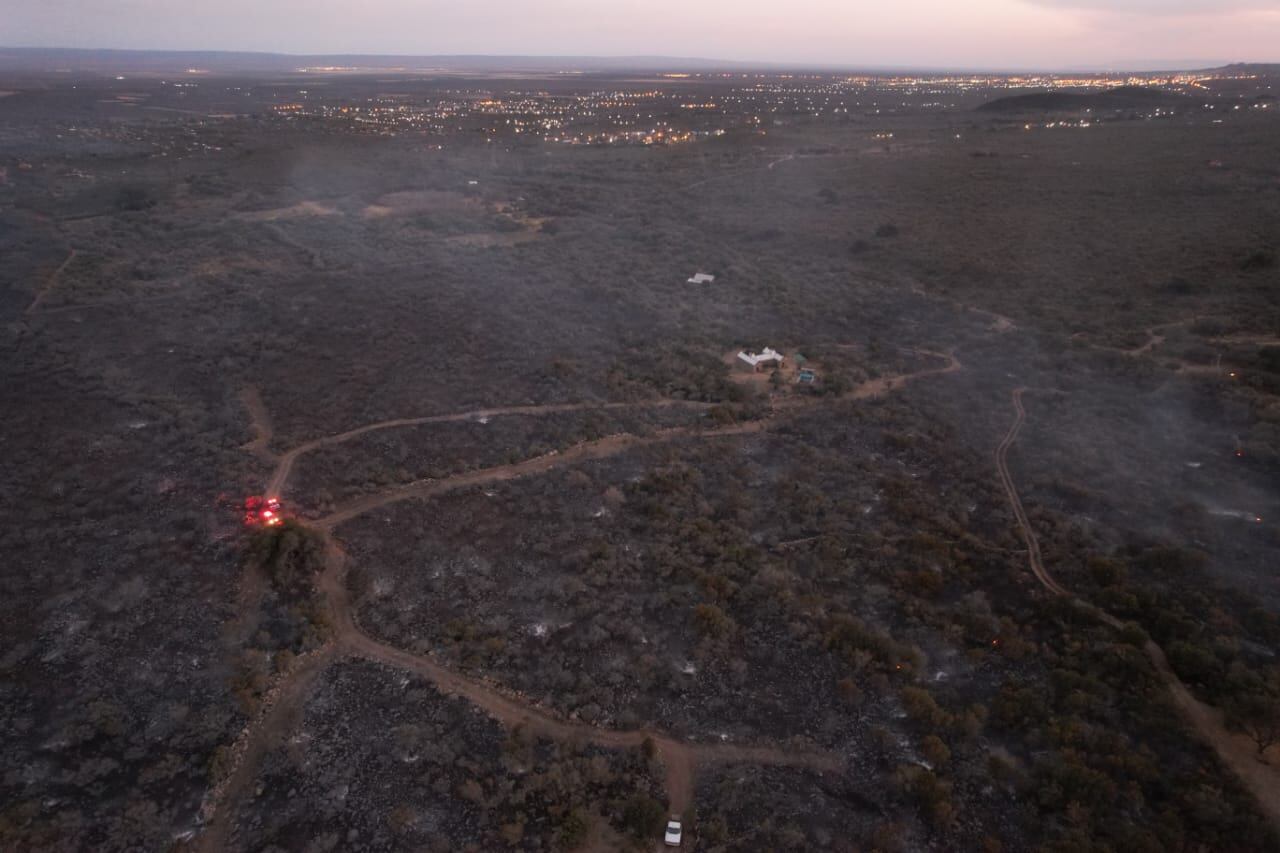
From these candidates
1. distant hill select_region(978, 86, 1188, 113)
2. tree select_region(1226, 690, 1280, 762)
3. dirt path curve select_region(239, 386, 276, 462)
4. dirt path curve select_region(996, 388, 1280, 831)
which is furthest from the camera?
distant hill select_region(978, 86, 1188, 113)

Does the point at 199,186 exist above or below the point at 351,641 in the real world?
above

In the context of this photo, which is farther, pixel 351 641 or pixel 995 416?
pixel 995 416

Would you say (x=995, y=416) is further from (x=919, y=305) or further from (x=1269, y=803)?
(x=1269, y=803)

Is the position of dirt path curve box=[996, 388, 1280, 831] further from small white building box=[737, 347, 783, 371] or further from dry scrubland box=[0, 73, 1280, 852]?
small white building box=[737, 347, 783, 371]

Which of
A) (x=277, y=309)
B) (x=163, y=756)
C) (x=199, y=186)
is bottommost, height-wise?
(x=163, y=756)

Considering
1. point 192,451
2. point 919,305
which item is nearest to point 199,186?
point 192,451

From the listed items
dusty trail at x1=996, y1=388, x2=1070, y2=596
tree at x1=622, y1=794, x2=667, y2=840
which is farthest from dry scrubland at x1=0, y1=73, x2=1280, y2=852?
dusty trail at x1=996, y1=388, x2=1070, y2=596

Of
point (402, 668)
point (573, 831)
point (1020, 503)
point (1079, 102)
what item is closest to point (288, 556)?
point (402, 668)
